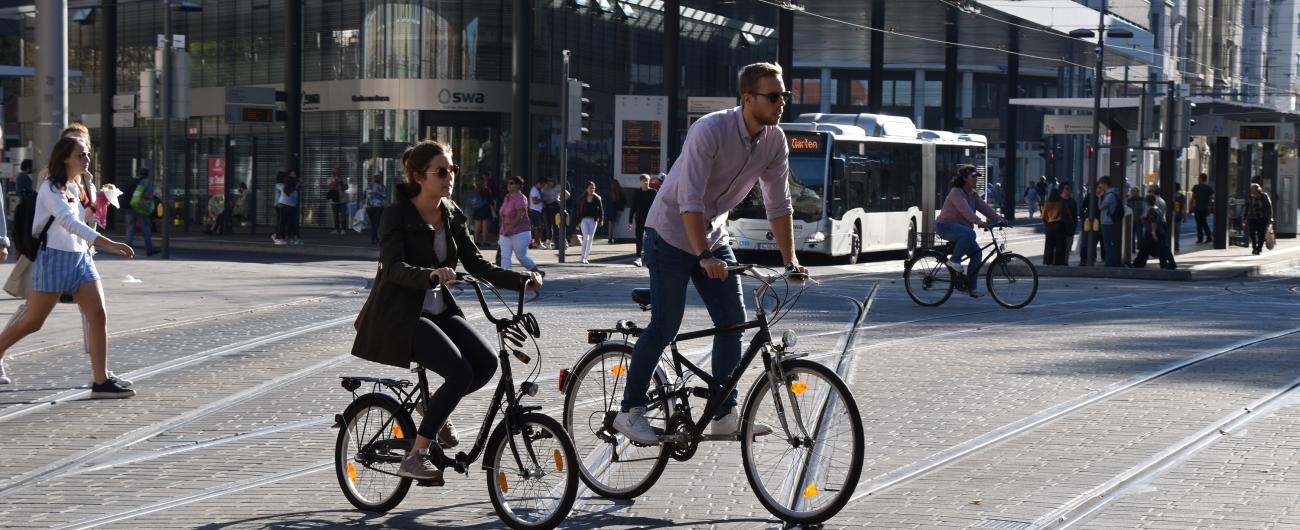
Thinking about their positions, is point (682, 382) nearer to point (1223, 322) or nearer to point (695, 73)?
point (1223, 322)

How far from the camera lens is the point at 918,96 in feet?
294

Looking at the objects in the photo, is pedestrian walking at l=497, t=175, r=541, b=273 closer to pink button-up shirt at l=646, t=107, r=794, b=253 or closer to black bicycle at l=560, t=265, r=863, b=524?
black bicycle at l=560, t=265, r=863, b=524

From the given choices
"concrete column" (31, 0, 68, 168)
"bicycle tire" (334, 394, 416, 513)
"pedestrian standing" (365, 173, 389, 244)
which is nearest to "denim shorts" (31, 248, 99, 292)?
"bicycle tire" (334, 394, 416, 513)

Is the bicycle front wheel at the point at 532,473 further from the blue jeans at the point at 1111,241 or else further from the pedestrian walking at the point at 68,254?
the blue jeans at the point at 1111,241

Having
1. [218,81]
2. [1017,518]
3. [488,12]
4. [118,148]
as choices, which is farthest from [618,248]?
[1017,518]

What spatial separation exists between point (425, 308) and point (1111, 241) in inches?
918

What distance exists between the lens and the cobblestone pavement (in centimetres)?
666

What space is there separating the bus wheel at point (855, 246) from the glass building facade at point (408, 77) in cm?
1073

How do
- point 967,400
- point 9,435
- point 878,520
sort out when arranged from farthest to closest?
point 967,400, point 9,435, point 878,520

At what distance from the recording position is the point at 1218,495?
273 inches

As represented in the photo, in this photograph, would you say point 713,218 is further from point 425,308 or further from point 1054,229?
point 1054,229

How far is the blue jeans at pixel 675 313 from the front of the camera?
21.6ft

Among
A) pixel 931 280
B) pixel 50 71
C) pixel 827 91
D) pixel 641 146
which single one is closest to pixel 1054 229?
pixel 641 146

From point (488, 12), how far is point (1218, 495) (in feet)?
112
